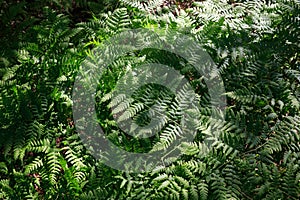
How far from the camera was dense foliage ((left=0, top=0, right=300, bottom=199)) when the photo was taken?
240cm

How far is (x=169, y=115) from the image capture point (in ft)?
8.64

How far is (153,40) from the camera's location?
2.97m

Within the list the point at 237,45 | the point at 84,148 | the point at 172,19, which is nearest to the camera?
the point at 84,148

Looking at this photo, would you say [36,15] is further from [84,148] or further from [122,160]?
[122,160]

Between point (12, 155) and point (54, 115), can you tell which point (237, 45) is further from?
point (12, 155)

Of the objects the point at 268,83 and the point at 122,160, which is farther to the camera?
the point at 268,83

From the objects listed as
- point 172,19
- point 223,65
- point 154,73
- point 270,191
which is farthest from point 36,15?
point 270,191

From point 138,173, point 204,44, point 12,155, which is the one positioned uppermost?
point 204,44

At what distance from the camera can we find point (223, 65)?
283 cm

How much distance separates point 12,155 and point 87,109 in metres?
0.70

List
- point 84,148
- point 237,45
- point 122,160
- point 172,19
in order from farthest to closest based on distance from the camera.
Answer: point 172,19
point 237,45
point 84,148
point 122,160

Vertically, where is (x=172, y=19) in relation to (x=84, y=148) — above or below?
above

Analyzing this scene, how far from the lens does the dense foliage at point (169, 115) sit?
2402 millimetres

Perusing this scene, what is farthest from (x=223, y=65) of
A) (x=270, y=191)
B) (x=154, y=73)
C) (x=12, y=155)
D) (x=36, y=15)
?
(x=36, y=15)
